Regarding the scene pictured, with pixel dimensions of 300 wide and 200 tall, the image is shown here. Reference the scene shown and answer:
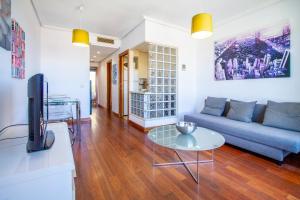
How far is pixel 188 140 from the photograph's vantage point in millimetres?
1854

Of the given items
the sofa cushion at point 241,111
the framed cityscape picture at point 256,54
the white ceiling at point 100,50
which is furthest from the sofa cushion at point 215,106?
the white ceiling at point 100,50

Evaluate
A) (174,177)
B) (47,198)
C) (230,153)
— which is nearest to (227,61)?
(230,153)

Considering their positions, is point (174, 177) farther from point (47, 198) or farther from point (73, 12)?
point (73, 12)

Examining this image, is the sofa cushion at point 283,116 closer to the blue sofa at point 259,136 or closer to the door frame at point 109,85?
the blue sofa at point 259,136

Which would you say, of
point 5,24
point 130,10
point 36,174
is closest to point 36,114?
point 36,174

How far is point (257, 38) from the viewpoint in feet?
9.59

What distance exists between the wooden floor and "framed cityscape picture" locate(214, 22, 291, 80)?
148 cm

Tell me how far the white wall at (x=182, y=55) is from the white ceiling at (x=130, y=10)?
0.21 metres

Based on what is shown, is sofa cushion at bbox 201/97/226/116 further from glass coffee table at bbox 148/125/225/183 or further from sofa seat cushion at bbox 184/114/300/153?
glass coffee table at bbox 148/125/225/183

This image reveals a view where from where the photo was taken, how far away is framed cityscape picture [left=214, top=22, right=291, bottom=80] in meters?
2.60

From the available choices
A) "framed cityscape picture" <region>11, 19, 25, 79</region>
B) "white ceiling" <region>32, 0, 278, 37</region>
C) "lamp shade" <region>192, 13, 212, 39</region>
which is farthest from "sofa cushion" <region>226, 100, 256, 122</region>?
"framed cityscape picture" <region>11, 19, 25, 79</region>

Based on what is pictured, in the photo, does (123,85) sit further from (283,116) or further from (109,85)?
(283,116)

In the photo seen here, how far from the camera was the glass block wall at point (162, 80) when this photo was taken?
12.1 feet

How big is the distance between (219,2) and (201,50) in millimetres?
1431
